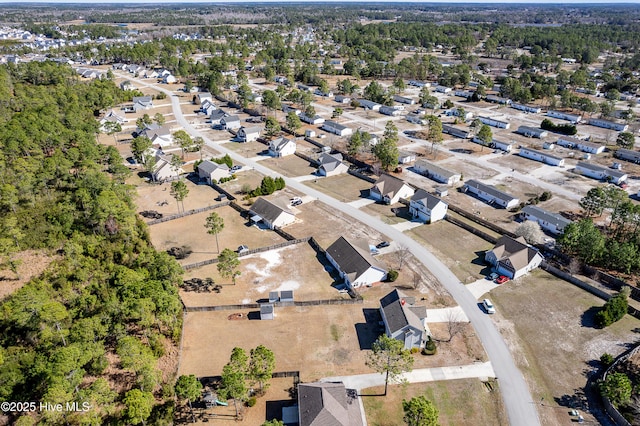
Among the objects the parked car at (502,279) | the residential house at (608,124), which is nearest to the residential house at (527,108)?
the residential house at (608,124)

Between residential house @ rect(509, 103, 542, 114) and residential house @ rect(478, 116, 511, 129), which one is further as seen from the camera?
residential house @ rect(509, 103, 542, 114)

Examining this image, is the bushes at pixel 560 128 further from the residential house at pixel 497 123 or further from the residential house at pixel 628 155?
the residential house at pixel 628 155

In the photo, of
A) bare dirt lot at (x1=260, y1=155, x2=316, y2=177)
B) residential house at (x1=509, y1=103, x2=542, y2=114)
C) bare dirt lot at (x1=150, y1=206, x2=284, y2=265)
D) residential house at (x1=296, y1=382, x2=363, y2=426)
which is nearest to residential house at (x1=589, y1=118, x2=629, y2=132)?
residential house at (x1=509, y1=103, x2=542, y2=114)

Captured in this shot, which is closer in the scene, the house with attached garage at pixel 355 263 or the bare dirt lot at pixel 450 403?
the bare dirt lot at pixel 450 403

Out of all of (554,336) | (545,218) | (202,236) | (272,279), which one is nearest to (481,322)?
(554,336)

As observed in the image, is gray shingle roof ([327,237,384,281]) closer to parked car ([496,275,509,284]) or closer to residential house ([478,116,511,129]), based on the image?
parked car ([496,275,509,284])

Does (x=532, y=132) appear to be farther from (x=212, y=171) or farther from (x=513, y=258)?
(x=212, y=171)
